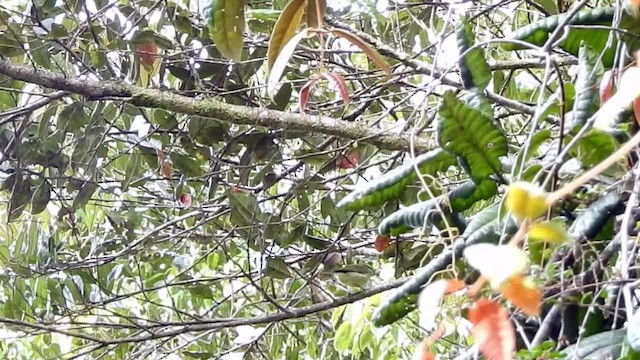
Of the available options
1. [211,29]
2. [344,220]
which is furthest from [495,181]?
[344,220]

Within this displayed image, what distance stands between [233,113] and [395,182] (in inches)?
18.2

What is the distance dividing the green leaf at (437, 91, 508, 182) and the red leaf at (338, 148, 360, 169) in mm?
652

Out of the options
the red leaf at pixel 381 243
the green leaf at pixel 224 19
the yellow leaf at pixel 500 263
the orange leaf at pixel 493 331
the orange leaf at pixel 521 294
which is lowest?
the red leaf at pixel 381 243

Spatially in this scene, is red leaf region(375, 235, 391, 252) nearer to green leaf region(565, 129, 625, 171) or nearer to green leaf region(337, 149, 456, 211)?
green leaf region(337, 149, 456, 211)

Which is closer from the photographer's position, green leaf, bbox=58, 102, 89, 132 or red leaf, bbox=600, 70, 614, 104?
red leaf, bbox=600, 70, 614, 104

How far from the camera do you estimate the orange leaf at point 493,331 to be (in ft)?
1.11

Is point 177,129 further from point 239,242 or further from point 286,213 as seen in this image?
point 239,242

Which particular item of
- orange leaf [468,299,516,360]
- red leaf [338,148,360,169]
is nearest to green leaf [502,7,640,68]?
orange leaf [468,299,516,360]

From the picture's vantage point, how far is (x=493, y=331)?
344 mm

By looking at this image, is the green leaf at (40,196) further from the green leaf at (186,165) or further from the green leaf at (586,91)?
the green leaf at (586,91)

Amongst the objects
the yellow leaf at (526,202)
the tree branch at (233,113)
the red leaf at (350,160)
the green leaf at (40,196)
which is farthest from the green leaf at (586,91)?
the green leaf at (40,196)

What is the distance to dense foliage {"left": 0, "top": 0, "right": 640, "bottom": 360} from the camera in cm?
55

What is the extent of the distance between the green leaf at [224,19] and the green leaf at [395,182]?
21cm

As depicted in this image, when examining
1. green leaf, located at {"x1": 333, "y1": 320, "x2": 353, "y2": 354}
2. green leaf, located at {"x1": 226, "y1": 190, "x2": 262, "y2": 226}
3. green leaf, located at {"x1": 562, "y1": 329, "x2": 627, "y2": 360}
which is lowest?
green leaf, located at {"x1": 333, "y1": 320, "x2": 353, "y2": 354}
